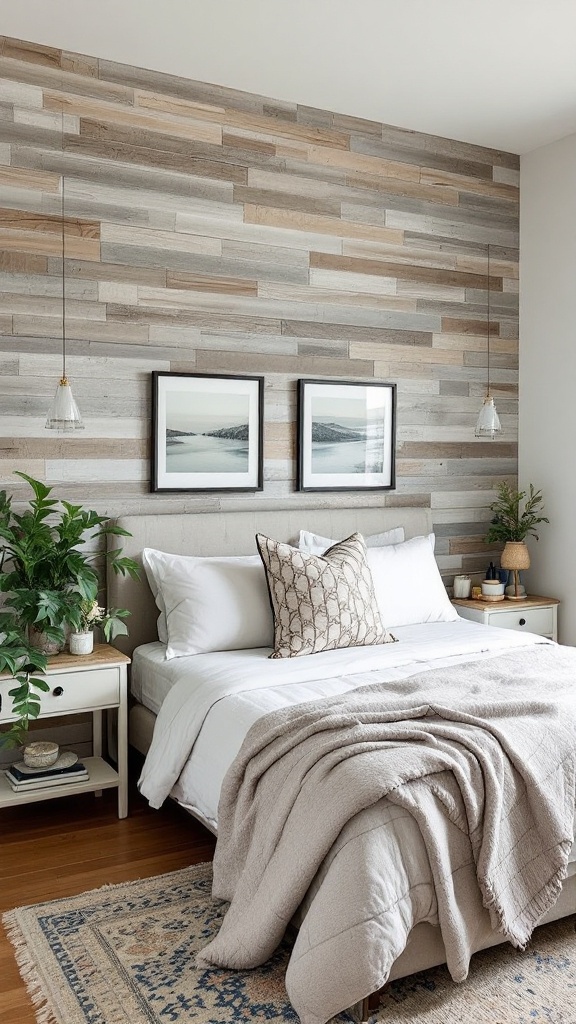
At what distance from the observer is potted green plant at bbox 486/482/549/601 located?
180 inches

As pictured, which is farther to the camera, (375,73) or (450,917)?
(375,73)

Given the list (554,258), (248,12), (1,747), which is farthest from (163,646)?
(554,258)

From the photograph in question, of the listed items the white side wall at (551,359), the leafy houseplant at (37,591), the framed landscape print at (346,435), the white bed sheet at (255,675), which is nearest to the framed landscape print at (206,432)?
the framed landscape print at (346,435)

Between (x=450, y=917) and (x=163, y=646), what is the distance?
5.92ft

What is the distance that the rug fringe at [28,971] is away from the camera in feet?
6.98

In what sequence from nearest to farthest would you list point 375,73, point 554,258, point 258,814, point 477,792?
point 477,792, point 258,814, point 375,73, point 554,258

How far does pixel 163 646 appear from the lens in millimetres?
3588

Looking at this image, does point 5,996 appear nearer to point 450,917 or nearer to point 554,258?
point 450,917

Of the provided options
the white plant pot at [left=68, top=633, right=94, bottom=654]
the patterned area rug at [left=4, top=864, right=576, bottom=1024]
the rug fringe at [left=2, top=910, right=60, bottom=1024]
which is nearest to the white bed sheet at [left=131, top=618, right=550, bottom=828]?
the white plant pot at [left=68, top=633, right=94, bottom=654]

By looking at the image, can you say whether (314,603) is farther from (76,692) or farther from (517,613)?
(517,613)

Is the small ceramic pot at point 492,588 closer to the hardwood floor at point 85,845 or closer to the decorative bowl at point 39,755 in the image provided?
the hardwood floor at point 85,845

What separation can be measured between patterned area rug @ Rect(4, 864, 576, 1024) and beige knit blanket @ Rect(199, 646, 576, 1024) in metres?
0.10

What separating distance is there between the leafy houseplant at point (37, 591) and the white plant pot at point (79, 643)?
0.03 m

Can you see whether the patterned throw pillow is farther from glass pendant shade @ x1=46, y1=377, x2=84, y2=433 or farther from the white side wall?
the white side wall
